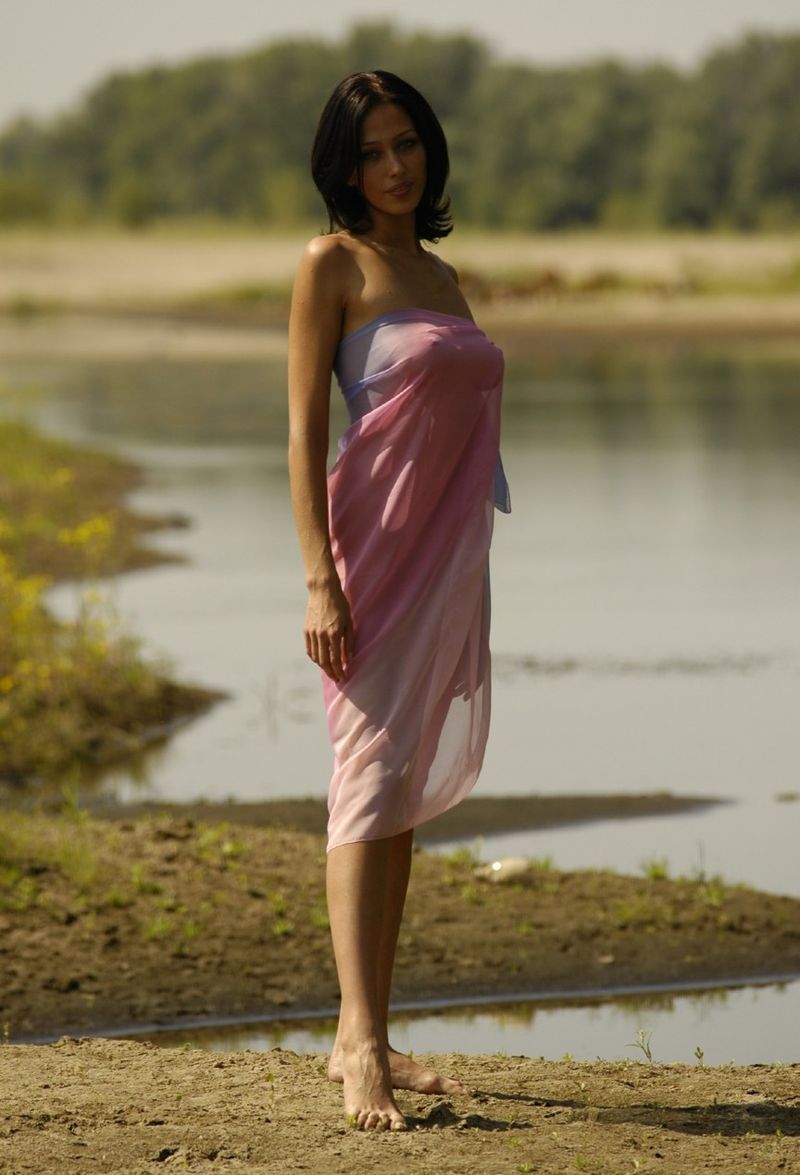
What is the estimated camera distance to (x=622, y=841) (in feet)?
30.7

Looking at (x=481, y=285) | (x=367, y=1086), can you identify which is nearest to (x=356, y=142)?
(x=367, y=1086)

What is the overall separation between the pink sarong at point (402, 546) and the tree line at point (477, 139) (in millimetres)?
81890

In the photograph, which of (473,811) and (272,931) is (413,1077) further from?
(473,811)

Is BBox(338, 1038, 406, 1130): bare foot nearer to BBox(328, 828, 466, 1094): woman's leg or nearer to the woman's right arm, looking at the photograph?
BBox(328, 828, 466, 1094): woman's leg

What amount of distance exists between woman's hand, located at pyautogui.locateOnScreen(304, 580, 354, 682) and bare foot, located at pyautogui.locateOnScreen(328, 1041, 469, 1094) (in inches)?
31.7

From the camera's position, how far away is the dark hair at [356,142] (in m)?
4.91

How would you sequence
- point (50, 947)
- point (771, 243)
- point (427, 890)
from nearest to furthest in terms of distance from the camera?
point (50, 947), point (427, 890), point (771, 243)

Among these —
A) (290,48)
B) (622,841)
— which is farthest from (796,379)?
(290,48)

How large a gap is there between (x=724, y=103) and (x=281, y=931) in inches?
3693

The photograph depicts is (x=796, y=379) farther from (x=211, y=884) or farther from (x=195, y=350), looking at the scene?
(x=211, y=884)

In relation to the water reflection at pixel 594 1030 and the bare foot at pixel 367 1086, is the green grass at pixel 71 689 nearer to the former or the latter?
the water reflection at pixel 594 1030

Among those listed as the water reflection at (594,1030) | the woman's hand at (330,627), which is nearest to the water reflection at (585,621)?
the water reflection at (594,1030)

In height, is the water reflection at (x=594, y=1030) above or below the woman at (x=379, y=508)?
below

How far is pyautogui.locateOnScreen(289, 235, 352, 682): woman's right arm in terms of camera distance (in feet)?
15.9
